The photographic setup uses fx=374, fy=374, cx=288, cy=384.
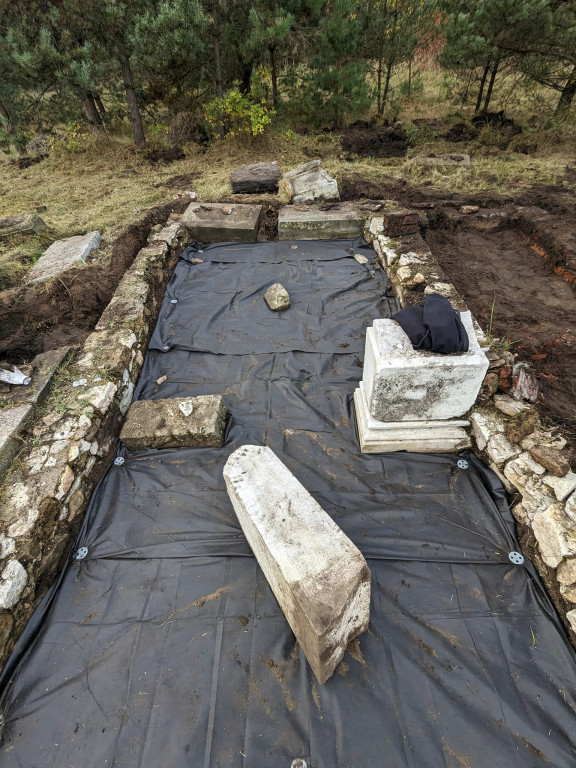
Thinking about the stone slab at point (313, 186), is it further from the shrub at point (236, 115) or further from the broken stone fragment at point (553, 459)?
the broken stone fragment at point (553, 459)

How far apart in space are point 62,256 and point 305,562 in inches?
207

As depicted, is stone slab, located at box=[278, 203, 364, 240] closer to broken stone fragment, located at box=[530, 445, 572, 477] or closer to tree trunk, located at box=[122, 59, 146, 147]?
broken stone fragment, located at box=[530, 445, 572, 477]

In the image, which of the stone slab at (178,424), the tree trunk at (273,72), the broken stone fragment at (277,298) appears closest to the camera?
the stone slab at (178,424)

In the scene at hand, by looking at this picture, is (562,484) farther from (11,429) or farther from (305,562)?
(11,429)

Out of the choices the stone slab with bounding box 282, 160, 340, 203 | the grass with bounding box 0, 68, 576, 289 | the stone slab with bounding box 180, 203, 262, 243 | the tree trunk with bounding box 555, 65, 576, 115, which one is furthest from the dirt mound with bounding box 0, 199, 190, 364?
the tree trunk with bounding box 555, 65, 576, 115

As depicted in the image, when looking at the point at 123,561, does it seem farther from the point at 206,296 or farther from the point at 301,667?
the point at 206,296

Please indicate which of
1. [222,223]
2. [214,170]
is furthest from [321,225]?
[214,170]

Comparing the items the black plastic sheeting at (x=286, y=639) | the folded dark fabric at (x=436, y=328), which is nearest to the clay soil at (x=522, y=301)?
the folded dark fabric at (x=436, y=328)

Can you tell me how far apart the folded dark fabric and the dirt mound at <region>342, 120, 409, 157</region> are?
7037 mm

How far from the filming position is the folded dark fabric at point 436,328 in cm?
248

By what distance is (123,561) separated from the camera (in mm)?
2406

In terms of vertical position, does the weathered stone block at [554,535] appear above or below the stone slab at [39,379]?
below

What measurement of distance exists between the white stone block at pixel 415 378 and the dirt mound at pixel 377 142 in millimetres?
7017

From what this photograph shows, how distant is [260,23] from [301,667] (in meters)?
9.90
